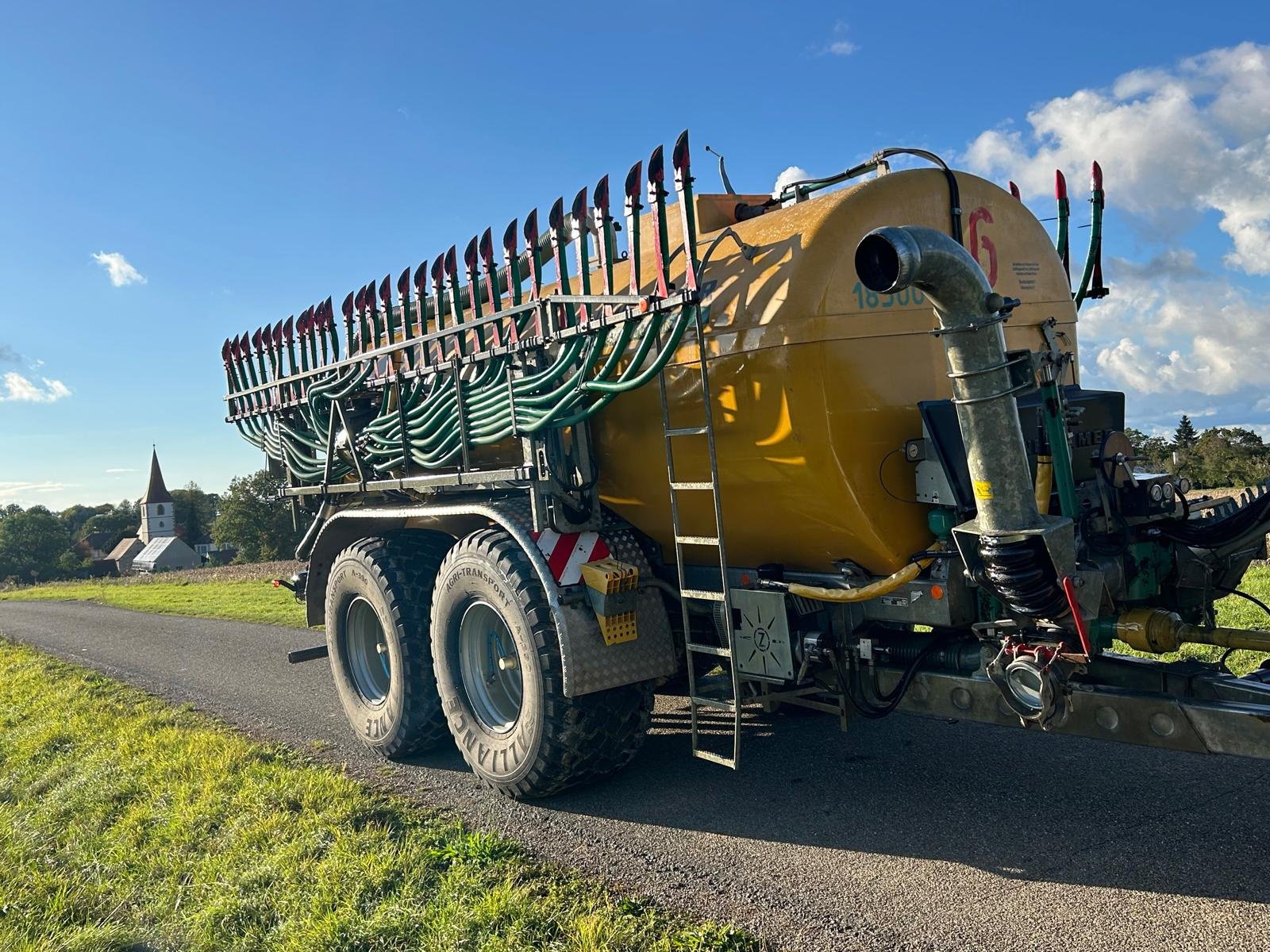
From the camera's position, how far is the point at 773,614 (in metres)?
4.52

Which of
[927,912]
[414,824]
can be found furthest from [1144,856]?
[414,824]

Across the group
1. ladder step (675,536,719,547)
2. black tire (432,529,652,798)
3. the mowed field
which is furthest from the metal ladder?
the mowed field

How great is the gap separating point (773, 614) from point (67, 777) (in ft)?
Result: 15.3

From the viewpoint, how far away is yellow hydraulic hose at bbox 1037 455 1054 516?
3.92m

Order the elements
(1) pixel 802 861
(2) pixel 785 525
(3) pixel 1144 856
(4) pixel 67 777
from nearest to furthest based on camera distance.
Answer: (3) pixel 1144 856
(1) pixel 802 861
(2) pixel 785 525
(4) pixel 67 777

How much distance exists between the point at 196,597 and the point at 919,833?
20215 mm

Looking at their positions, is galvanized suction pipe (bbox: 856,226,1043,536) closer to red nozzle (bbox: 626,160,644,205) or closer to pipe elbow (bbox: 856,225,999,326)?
pipe elbow (bbox: 856,225,999,326)

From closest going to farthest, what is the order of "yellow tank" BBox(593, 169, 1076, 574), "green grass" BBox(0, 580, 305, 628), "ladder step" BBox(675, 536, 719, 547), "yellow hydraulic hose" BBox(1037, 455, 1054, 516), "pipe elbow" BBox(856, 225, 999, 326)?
"pipe elbow" BBox(856, 225, 999, 326) < "yellow hydraulic hose" BBox(1037, 455, 1054, 516) < "yellow tank" BBox(593, 169, 1076, 574) < "ladder step" BBox(675, 536, 719, 547) < "green grass" BBox(0, 580, 305, 628)

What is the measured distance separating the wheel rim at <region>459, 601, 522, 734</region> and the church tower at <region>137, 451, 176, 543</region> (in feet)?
358

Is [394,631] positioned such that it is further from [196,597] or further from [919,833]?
[196,597]

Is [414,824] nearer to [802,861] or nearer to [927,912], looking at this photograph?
[802,861]

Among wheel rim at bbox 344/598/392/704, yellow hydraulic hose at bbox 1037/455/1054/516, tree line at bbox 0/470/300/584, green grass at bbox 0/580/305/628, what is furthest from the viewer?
tree line at bbox 0/470/300/584

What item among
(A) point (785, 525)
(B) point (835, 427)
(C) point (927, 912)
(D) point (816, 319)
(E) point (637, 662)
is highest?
(D) point (816, 319)

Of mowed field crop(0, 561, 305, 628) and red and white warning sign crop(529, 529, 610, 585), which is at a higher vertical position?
red and white warning sign crop(529, 529, 610, 585)
